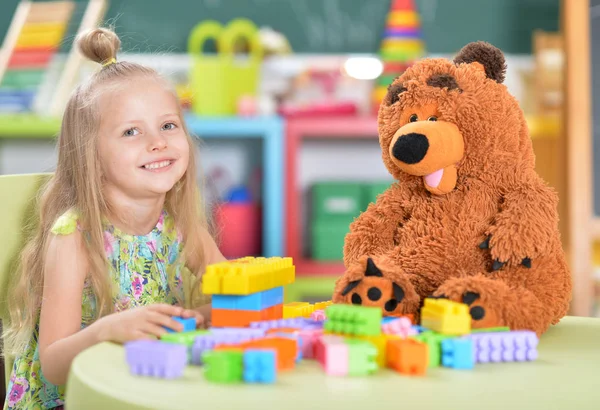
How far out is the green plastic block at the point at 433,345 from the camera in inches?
26.8

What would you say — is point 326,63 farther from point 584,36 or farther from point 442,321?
point 442,321

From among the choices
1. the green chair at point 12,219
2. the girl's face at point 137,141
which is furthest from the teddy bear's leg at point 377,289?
the green chair at point 12,219

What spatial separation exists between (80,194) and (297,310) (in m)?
0.35

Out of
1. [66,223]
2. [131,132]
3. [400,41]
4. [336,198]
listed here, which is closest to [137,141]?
[131,132]

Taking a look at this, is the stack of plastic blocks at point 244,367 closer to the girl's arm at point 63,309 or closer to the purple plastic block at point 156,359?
the purple plastic block at point 156,359

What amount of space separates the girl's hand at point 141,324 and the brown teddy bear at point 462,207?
158 millimetres

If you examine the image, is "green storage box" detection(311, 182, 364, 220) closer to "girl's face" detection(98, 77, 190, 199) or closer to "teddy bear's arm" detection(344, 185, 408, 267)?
"girl's face" detection(98, 77, 190, 199)

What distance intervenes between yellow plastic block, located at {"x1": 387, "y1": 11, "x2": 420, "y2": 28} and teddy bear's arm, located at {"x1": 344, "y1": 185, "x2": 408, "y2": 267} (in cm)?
173

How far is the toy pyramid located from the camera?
2.48m

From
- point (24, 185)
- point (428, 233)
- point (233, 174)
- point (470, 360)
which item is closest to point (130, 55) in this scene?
point (233, 174)

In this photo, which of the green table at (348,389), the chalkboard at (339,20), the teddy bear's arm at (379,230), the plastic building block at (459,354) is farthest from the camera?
the chalkboard at (339,20)

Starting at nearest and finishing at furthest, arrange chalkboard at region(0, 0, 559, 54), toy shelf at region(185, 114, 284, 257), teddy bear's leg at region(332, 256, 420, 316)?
teddy bear's leg at region(332, 256, 420, 316)
toy shelf at region(185, 114, 284, 257)
chalkboard at region(0, 0, 559, 54)

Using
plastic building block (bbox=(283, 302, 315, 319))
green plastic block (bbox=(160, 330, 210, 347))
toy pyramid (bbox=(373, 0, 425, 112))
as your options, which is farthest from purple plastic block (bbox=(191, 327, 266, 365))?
toy pyramid (bbox=(373, 0, 425, 112))

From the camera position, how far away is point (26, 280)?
1037mm
